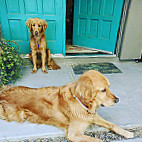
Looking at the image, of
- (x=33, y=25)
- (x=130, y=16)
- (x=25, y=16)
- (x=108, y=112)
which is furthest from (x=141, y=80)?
(x=25, y=16)

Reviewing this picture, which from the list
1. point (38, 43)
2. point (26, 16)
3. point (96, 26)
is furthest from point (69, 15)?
point (38, 43)

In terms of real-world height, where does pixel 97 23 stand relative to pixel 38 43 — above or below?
above

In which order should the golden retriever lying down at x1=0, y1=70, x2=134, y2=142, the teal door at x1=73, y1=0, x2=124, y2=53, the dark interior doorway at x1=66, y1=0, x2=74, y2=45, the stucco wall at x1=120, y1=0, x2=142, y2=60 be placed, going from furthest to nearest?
→ 1. the dark interior doorway at x1=66, y1=0, x2=74, y2=45
2. the teal door at x1=73, y1=0, x2=124, y2=53
3. the stucco wall at x1=120, y1=0, x2=142, y2=60
4. the golden retriever lying down at x1=0, y1=70, x2=134, y2=142

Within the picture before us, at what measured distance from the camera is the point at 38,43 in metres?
3.13

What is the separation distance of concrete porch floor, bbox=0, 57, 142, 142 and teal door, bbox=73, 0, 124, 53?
70cm

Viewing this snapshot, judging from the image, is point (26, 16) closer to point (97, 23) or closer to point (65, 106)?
point (97, 23)

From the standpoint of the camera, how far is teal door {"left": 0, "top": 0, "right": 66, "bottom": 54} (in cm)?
342

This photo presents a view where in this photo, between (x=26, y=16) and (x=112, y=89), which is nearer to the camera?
(x=112, y=89)

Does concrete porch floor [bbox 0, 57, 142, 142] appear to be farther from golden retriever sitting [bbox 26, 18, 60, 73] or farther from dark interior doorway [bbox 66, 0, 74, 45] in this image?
dark interior doorway [bbox 66, 0, 74, 45]

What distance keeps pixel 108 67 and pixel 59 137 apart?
7.89 feet

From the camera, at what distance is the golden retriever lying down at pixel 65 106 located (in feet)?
4.88

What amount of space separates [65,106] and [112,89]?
1.37 m

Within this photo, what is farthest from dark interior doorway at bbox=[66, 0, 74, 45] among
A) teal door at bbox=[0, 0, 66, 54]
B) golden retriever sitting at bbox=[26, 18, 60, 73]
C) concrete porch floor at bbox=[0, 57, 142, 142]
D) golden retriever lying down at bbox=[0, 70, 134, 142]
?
golden retriever lying down at bbox=[0, 70, 134, 142]

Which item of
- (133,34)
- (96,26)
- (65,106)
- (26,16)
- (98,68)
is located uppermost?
(26,16)
